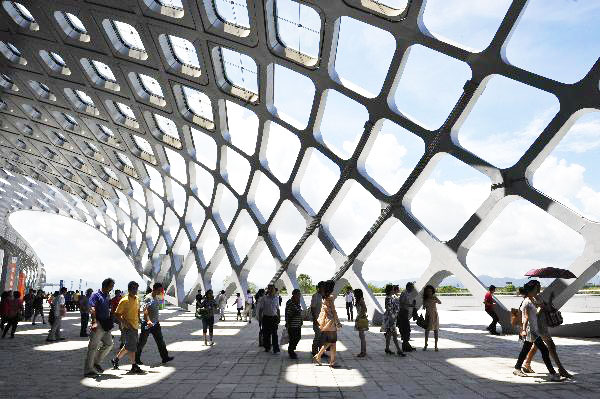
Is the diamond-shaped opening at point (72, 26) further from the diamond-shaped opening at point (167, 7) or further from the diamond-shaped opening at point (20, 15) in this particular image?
the diamond-shaped opening at point (167, 7)

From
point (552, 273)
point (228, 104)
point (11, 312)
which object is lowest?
point (11, 312)

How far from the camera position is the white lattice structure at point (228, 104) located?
38.0ft

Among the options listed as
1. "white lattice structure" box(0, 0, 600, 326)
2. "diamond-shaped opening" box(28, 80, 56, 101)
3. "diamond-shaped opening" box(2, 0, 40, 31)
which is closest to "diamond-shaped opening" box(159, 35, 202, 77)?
"white lattice structure" box(0, 0, 600, 326)

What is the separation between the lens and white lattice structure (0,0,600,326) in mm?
11594

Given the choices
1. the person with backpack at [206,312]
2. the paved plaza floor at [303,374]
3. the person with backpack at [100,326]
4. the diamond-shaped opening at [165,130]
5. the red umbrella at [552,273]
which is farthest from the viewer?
the diamond-shaped opening at [165,130]

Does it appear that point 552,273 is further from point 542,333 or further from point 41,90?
point 41,90

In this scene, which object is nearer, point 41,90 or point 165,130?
point 41,90

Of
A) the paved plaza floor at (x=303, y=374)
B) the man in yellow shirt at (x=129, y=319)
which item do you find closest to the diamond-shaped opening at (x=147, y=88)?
the paved plaza floor at (x=303, y=374)

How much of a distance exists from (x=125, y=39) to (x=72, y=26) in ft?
6.89

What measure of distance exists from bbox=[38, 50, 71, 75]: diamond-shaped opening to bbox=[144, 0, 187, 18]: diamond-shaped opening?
776 cm

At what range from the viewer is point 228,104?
69.4 feet

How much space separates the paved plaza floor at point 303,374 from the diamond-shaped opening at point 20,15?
12442mm

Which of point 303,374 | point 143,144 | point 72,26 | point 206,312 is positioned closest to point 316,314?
point 303,374

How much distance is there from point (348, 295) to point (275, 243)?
6007mm
